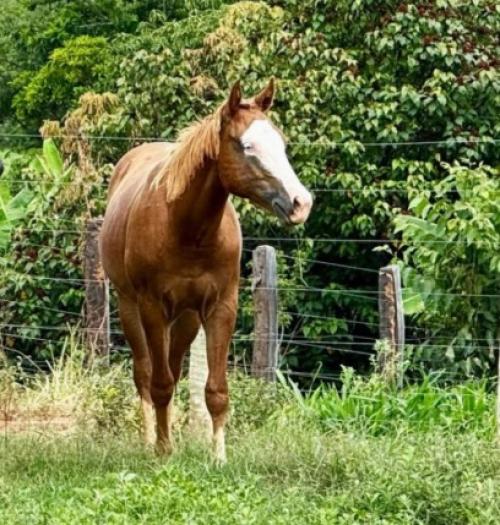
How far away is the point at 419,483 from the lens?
6.29 m

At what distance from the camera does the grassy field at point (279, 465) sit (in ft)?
20.2

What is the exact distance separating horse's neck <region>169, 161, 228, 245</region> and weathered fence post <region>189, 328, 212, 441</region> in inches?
69.6

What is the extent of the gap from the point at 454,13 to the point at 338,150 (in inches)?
81.6

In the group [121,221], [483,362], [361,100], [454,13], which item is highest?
A: [454,13]

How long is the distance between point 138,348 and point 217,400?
127 cm

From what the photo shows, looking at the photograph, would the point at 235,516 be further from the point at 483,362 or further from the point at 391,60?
the point at 391,60

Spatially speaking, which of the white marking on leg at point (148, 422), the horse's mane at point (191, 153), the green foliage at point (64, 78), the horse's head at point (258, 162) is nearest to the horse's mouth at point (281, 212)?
the horse's head at point (258, 162)

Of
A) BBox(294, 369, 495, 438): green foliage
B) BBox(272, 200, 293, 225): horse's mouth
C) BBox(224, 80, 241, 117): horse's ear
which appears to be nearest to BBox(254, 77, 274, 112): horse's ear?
BBox(224, 80, 241, 117): horse's ear

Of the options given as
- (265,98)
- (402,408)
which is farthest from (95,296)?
(265,98)

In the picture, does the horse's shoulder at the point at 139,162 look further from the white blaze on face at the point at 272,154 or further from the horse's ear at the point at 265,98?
the white blaze on face at the point at 272,154

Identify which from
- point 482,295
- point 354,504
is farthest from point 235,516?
point 482,295

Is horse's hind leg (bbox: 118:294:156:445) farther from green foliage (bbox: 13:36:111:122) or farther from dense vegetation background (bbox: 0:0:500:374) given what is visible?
green foliage (bbox: 13:36:111:122)

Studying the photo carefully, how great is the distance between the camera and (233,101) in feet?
24.3

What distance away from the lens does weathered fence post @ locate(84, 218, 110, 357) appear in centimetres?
1198
